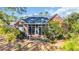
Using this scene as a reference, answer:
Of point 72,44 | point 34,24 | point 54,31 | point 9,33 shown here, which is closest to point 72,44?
point 72,44

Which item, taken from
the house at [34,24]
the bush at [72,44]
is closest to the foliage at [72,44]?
the bush at [72,44]

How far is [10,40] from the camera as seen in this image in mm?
2424

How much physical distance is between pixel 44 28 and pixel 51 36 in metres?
0.11

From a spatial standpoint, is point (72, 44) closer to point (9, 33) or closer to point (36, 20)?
point (36, 20)

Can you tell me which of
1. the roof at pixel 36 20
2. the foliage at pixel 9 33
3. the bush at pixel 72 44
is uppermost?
the roof at pixel 36 20

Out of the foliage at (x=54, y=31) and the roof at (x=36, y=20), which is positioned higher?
the roof at (x=36, y=20)

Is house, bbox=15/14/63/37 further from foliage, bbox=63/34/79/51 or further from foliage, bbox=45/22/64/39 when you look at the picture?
foliage, bbox=63/34/79/51

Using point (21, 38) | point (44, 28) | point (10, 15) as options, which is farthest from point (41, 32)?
Result: point (10, 15)

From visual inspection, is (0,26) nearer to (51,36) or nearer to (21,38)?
(21,38)

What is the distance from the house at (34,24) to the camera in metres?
2.42

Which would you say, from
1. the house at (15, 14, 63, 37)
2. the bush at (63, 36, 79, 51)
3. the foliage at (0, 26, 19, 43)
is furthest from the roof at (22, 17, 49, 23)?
the bush at (63, 36, 79, 51)

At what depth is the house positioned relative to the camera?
242 centimetres

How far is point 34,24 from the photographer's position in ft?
7.95

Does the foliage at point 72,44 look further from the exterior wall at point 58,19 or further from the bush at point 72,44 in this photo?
the exterior wall at point 58,19
